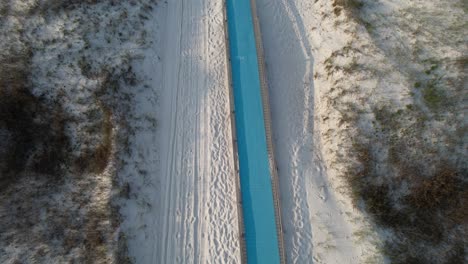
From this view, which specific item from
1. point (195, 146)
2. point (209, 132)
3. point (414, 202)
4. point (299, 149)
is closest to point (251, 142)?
point (209, 132)

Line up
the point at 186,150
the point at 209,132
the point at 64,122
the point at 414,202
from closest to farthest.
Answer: the point at 414,202, the point at 64,122, the point at 186,150, the point at 209,132

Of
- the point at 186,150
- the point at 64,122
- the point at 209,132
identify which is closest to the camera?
the point at 64,122

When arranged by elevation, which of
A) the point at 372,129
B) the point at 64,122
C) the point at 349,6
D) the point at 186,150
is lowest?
the point at 186,150

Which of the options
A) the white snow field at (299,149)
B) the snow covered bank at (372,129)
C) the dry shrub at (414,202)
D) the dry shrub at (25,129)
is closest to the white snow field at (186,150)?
the white snow field at (299,149)

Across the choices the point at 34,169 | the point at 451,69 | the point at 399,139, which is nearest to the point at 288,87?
the point at 399,139

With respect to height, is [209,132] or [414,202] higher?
[209,132]

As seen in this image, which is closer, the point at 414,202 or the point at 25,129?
the point at 414,202

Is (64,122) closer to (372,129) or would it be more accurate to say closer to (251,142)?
(251,142)

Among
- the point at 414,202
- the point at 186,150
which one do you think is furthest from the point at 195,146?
the point at 414,202
